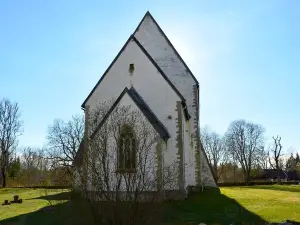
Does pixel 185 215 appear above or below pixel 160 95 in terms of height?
below

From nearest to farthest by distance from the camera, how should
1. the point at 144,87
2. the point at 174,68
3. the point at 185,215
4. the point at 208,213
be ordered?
the point at 185,215 → the point at 208,213 → the point at 144,87 → the point at 174,68

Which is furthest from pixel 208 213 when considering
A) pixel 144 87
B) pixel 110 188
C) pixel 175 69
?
pixel 175 69

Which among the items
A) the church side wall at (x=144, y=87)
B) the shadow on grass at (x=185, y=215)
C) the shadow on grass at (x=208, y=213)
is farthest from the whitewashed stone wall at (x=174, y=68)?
the shadow on grass at (x=185, y=215)

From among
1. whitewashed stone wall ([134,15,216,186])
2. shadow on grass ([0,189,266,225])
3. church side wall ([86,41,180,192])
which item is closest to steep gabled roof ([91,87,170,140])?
church side wall ([86,41,180,192])

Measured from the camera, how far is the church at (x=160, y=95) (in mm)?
19188

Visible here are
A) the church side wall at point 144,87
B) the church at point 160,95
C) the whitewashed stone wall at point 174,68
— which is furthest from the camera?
the whitewashed stone wall at point 174,68

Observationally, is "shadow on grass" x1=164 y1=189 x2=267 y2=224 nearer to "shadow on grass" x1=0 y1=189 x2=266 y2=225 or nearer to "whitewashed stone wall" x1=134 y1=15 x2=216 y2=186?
"shadow on grass" x1=0 y1=189 x2=266 y2=225

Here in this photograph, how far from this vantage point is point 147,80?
21016 mm

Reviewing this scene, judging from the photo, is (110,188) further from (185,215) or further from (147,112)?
(147,112)

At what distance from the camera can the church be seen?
1919cm

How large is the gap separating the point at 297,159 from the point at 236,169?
2731 centimetres

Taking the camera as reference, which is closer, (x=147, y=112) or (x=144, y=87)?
(x=147, y=112)

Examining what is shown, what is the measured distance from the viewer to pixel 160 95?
819 inches

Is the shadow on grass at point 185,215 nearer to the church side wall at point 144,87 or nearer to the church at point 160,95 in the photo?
the church at point 160,95
